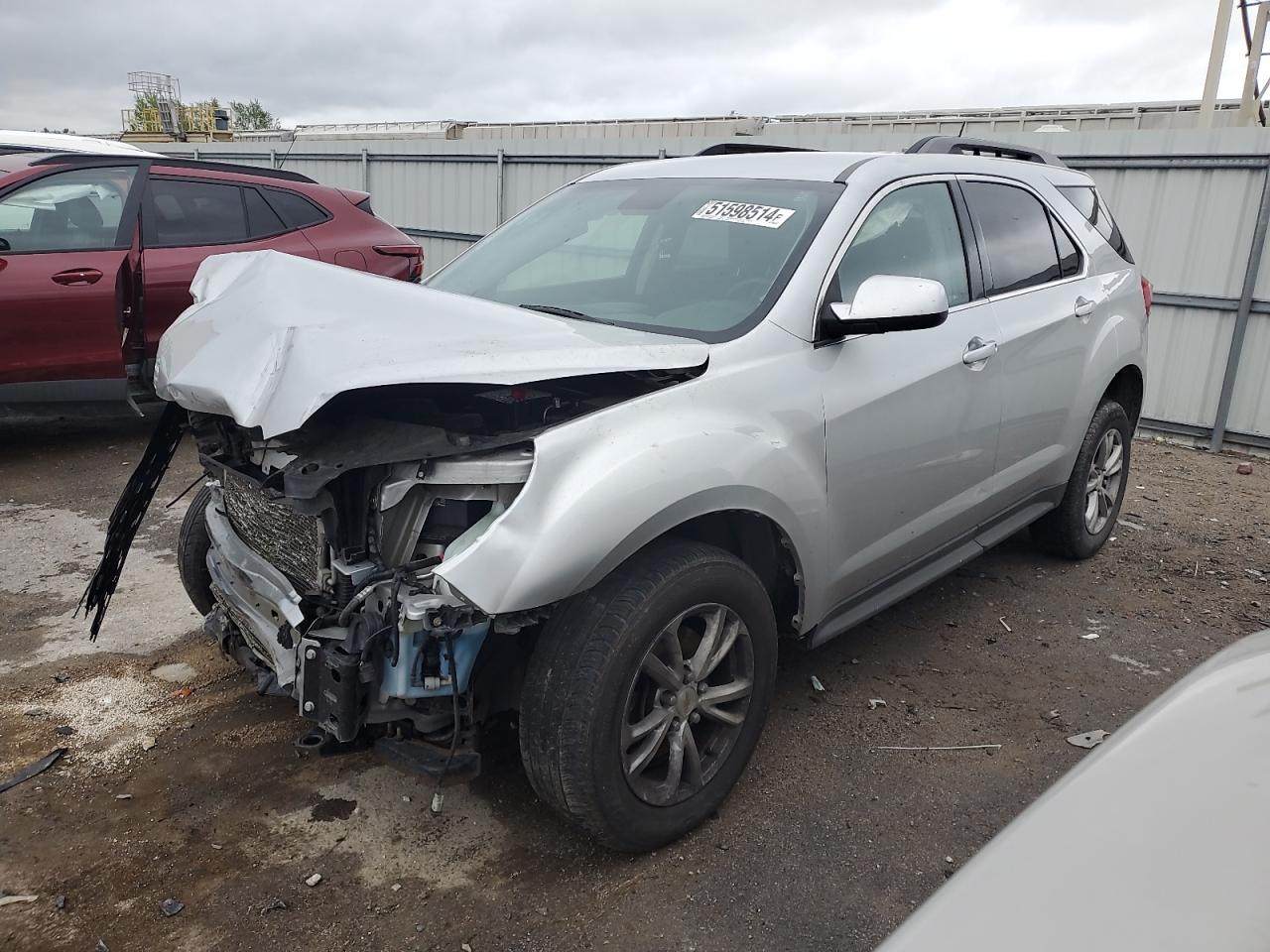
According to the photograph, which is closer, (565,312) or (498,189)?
(565,312)

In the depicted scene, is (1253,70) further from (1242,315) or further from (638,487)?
(638,487)

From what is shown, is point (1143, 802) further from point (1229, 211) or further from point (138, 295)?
point (1229, 211)

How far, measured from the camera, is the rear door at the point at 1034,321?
3.66m

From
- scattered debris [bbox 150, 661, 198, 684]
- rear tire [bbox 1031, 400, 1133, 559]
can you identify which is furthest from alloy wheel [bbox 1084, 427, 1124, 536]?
scattered debris [bbox 150, 661, 198, 684]

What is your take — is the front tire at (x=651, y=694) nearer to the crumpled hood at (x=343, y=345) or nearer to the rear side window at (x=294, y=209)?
the crumpled hood at (x=343, y=345)

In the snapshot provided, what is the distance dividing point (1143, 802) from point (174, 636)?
3.47 m

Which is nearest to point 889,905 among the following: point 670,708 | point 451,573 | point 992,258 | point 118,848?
point 670,708

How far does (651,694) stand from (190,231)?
5.27 m

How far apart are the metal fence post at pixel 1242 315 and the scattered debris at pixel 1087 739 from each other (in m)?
5.65

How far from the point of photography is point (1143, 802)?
54.8 inches

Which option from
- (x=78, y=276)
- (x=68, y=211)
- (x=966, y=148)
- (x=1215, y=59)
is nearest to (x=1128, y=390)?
(x=966, y=148)

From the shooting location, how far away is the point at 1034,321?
377cm

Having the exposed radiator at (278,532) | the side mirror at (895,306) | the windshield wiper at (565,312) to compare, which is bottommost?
the exposed radiator at (278,532)

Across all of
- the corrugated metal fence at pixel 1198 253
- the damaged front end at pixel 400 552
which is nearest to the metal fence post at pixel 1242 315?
the corrugated metal fence at pixel 1198 253
